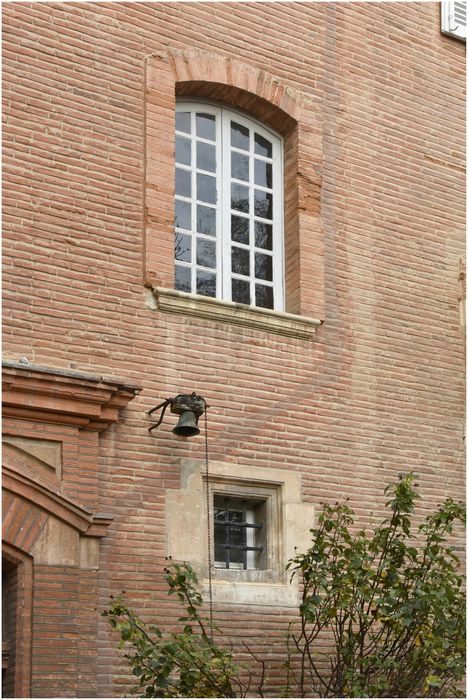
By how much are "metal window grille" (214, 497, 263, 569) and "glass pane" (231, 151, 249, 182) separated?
3.20m

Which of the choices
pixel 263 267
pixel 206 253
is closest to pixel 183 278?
pixel 206 253

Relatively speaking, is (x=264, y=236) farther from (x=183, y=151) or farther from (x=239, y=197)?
(x=183, y=151)

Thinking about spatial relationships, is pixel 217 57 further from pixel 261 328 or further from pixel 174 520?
pixel 174 520

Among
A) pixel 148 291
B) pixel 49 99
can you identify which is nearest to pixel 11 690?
pixel 148 291

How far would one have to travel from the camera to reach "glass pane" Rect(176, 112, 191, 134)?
40.4 feet

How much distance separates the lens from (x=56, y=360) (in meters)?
10.6

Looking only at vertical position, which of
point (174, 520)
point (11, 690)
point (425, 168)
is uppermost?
point (425, 168)

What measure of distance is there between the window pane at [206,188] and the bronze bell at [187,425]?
8.35 ft

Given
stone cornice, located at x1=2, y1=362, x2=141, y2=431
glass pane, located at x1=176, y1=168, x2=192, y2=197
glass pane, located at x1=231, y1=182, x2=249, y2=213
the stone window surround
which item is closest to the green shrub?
the stone window surround

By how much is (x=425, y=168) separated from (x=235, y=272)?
2.75 m

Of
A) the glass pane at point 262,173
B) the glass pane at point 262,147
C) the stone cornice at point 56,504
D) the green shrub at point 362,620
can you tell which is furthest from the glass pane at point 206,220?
the stone cornice at point 56,504

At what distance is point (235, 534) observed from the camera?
11.4 m

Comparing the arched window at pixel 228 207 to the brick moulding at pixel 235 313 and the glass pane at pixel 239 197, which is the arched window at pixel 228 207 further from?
the brick moulding at pixel 235 313

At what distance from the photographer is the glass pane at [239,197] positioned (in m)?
12.4
